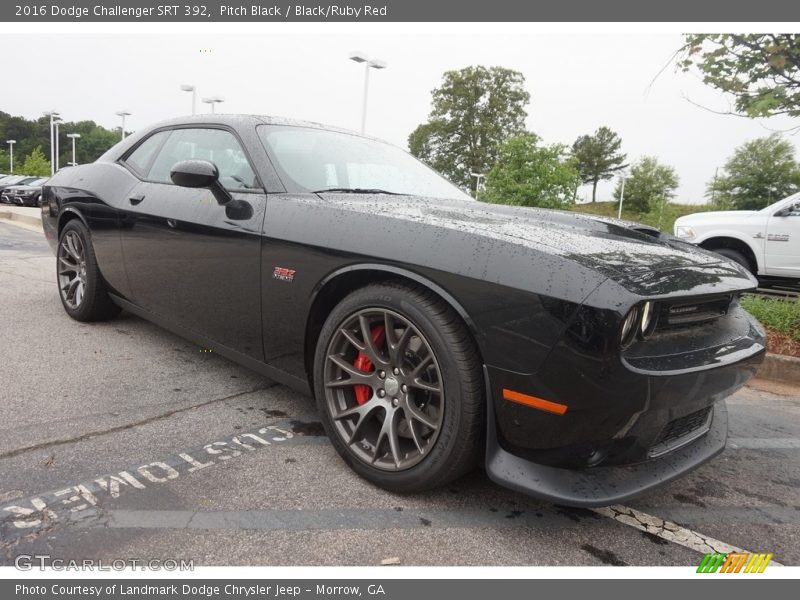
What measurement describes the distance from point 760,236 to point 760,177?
48292 mm

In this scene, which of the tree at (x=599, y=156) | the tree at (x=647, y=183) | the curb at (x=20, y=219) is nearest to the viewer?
the curb at (x=20, y=219)

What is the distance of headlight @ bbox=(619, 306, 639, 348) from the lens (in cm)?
157

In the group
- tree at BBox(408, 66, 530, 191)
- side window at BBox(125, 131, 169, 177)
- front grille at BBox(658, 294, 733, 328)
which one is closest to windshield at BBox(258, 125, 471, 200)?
side window at BBox(125, 131, 169, 177)

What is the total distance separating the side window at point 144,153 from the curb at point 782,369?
4657mm

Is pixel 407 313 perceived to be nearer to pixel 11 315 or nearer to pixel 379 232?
pixel 379 232

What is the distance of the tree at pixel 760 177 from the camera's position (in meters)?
45.8

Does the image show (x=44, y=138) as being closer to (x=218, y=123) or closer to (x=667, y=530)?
(x=218, y=123)

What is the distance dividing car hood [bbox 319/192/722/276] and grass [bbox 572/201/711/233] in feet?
78.9

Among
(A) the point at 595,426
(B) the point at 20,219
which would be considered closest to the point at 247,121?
(A) the point at 595,426

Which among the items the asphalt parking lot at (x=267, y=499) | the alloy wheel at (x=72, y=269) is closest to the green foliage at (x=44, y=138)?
the alloy wheel at (x=72, y=269)

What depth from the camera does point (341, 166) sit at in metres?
2.84

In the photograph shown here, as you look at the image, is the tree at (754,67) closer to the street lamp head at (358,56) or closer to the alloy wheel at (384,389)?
the alloy wheel at (384,389)

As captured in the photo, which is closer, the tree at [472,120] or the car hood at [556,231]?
the car hood at [556,231]

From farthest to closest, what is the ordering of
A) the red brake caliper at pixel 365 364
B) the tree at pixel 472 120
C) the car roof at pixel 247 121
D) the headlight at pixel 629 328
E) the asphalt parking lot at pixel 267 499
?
the tree at pixel 472 120, the car roof at pixel 247 121, the red brake caliper at pixel 365 364, the asphalt parking lot at pixel 267 499, the headlight at pixel 629 328
